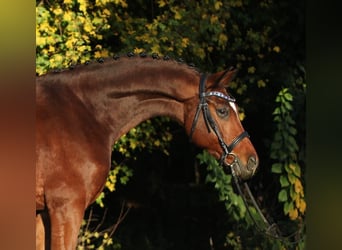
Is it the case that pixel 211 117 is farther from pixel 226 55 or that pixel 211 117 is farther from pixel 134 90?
pixel 226 55

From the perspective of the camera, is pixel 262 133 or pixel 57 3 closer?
pixel 57 3

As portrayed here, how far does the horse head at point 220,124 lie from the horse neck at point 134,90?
6 cm

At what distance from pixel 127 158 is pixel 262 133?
121 centimetres

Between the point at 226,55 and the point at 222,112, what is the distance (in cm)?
180

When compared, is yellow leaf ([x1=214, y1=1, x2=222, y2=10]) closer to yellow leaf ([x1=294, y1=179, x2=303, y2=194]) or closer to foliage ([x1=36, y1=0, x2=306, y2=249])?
foliage ([x1=36, y1=0, x2=306, y2=249])

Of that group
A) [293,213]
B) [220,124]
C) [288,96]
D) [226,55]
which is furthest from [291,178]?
[220,124]

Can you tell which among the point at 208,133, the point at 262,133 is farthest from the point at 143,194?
the point at 208,133

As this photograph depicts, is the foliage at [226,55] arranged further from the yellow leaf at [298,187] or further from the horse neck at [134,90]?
the horse neck at [134,90]

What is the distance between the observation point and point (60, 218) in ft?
8.33

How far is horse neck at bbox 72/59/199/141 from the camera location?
8.96 feet

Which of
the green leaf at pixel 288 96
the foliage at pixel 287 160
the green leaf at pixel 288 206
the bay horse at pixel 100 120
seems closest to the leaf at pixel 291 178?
the foliage at pixel 287 160

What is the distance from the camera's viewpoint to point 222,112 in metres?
2.80

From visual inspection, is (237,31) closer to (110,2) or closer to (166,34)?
(166,34)

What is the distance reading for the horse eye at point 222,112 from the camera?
110 inches
